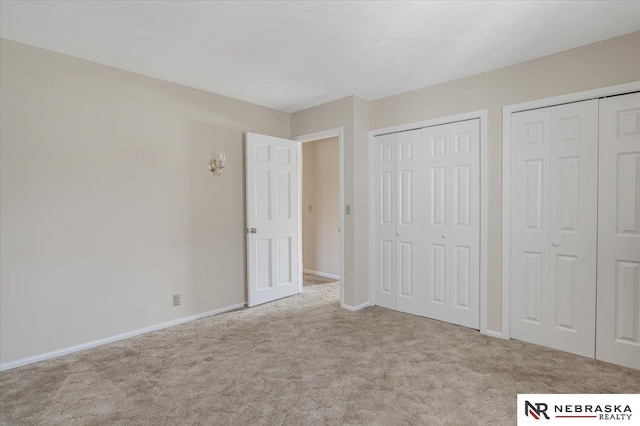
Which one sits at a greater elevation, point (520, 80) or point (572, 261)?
point (520, 80)

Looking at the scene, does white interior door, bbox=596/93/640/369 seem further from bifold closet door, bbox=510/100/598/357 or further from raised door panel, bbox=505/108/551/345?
raised door panel, bbox=505/108/551/345

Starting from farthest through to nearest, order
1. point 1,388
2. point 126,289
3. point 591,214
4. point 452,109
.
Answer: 1. point 452,109
2. point 126,289
3. point 591,214
4. point 1,388

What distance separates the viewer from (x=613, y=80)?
259 centimetres

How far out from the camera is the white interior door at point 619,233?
2.53 metres

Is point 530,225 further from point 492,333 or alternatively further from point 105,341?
point 105,341

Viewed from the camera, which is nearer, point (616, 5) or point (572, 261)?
point (616, 5)

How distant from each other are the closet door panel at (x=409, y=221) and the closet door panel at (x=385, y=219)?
66mm

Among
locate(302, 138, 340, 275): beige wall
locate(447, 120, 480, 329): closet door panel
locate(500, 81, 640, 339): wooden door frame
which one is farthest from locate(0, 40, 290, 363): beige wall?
locate(500, 81, 640, 339): wooden door frame

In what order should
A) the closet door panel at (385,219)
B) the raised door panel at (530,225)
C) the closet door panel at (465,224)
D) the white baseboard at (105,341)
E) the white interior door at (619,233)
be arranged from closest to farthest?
the white interior door at (619,233) < the white baseboard at (105,341) < the raised door panel at (530,225) < the closet door panel at (465,224) < the closet door panel at (385,219)

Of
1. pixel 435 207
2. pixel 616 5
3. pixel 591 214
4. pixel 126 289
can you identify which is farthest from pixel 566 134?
pixel 126 289

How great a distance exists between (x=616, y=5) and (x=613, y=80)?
636 millimetres

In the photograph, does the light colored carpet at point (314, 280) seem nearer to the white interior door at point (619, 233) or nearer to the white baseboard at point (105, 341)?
the white baseboard at point (105, 341)

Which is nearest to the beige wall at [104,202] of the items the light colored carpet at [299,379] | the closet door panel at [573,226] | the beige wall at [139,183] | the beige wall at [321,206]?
the beige wall at [139,183]

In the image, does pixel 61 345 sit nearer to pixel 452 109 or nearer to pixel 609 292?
pixel 452 109
